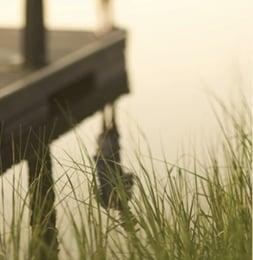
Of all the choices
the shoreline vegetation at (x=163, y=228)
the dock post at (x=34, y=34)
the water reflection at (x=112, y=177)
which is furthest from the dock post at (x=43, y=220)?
the dock post at (x=34, y=34)

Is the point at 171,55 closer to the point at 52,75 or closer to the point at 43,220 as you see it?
the point at 52,75

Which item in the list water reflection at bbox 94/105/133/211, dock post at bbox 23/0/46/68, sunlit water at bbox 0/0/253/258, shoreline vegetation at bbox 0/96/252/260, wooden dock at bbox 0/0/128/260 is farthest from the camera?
dock post at bbox 23/0/46/68

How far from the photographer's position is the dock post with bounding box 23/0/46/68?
575 cm

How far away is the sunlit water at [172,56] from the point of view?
209 inches

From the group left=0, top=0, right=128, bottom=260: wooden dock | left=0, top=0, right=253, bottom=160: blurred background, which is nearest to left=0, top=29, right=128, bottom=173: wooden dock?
left=0, top=0, right=128, bottom=260: wooden dock

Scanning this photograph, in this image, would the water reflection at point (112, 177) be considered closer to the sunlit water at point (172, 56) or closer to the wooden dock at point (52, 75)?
the sunlit water at point (172, 56)

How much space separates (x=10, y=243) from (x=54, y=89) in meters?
3.47

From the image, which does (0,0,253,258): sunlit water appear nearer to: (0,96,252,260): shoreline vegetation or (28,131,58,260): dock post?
(28,131,58,260): dock post

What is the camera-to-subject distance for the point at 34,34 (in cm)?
577

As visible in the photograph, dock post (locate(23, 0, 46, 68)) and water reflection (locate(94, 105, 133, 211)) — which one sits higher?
dock post (locate(23, 0, 46, 68))

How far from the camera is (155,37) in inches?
293

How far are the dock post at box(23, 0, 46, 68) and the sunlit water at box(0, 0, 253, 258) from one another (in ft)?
1.53

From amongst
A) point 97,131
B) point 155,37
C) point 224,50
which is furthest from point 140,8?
point 97,131

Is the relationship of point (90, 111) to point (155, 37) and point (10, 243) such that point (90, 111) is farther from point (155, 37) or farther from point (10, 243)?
point (10, 243)
